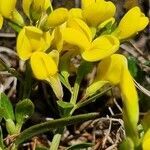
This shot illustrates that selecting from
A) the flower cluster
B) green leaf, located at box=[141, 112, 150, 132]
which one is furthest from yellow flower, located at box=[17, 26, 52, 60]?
green leaf, located at box=[141, 112, 150, 132]

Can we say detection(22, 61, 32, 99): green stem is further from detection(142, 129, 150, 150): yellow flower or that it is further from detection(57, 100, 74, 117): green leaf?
detection(142, 129, 150, 150): yellow flower

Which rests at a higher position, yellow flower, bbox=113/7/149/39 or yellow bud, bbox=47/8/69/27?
yellow bud, bbox=47/8/69/27

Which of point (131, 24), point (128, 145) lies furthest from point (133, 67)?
point (128, 145)

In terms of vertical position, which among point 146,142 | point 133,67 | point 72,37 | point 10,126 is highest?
point 72,37

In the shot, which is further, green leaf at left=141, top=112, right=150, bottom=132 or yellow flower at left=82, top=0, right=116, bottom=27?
yellow flower at left=82, top=0, right=116, bottom=27

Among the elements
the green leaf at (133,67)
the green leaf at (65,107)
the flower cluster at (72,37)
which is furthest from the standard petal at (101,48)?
the green leaf at (133,67)

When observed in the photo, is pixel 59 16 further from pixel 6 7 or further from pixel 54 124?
pixel 54 124

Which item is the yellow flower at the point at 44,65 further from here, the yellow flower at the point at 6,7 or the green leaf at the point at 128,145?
the green leaf at the point at 128,145
